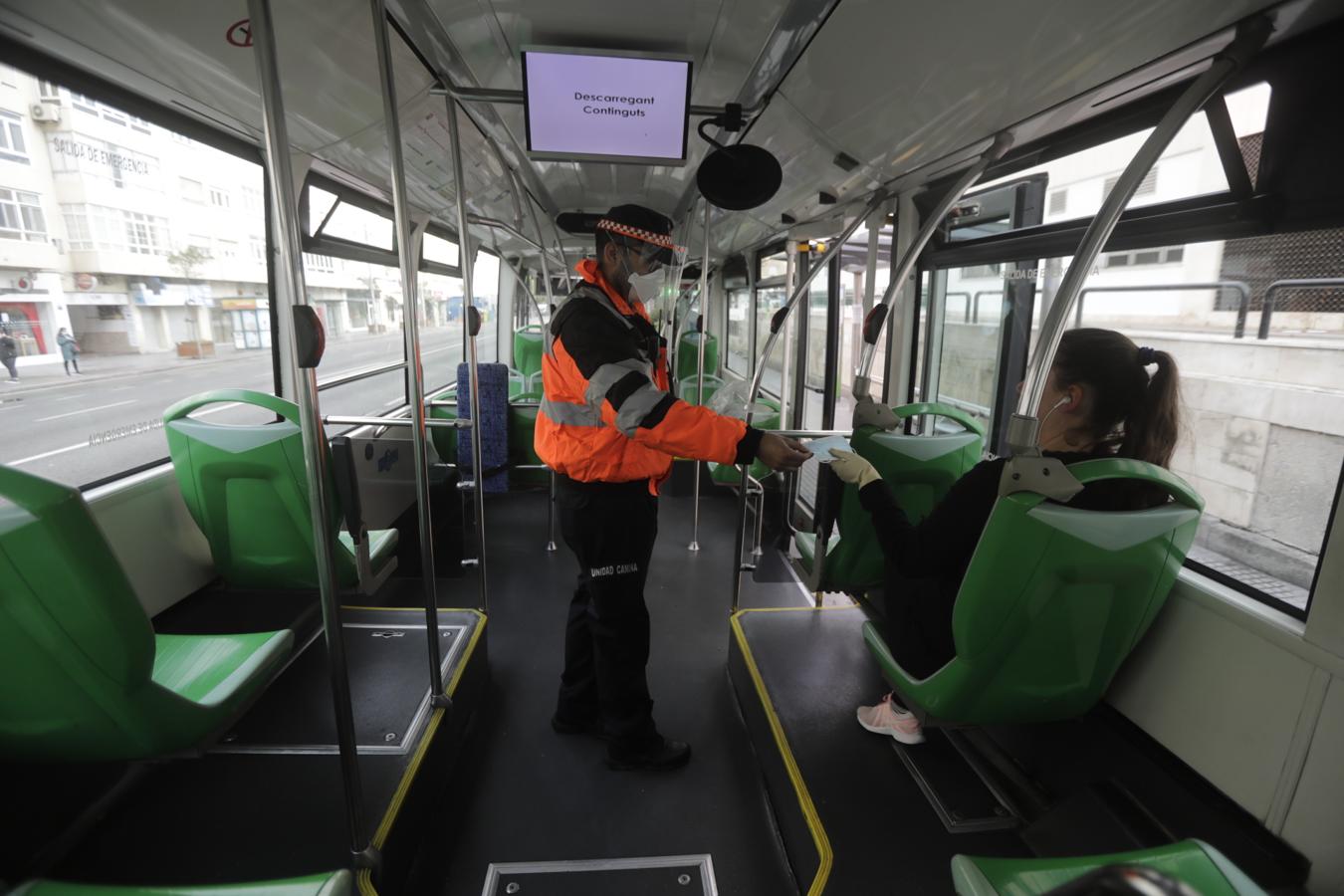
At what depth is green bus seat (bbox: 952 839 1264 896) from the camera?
1.14 meters

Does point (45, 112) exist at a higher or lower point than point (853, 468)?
higher

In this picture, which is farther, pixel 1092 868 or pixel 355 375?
pixel 355 375

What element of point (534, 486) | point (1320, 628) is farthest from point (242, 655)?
point (534, 486)

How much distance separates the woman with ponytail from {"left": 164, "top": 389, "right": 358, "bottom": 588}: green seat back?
210cm

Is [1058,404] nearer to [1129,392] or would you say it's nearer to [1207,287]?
[1129,392]

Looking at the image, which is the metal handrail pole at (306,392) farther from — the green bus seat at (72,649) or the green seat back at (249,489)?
the green seat back at (249,489)

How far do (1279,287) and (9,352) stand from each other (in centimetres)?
374

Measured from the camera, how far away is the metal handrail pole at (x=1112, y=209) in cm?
129

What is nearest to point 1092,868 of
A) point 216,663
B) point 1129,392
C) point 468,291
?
point 1129,392

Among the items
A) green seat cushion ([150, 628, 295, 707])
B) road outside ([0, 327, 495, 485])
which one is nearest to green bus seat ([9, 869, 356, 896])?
green seat cushion ([150, 628, 295, 707])

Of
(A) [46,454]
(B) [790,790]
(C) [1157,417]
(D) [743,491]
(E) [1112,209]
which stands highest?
(E) [1112,209]

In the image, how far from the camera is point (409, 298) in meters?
2.08

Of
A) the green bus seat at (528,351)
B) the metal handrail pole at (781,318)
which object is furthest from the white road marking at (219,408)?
the green bus seat at (528,351)

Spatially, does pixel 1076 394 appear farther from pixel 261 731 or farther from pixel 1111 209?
pixel 261 731
